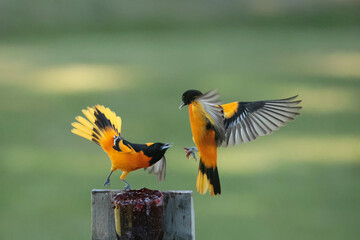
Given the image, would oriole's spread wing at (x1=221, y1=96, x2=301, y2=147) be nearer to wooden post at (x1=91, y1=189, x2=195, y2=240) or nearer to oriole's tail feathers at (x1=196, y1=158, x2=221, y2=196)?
oriole's tail feathers at (x1=196, y1=158, x2=221, y2=196)

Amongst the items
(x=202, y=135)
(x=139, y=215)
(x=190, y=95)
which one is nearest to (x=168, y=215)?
(x=139, y=215)

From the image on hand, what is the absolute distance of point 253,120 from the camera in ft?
5.32

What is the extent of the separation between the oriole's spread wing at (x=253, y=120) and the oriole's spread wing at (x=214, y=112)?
114 millimetres

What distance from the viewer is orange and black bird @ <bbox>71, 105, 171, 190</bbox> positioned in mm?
1394

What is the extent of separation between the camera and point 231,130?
1.61 m

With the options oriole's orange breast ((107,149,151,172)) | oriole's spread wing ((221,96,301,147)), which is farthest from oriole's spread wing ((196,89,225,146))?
oriole's orange breast ((107,149,151,172))

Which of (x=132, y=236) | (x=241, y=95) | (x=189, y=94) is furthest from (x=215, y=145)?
(x=241, y=95)

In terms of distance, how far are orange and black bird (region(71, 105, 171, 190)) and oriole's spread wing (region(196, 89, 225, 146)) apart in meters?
0.15

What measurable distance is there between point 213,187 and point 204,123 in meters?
0.22

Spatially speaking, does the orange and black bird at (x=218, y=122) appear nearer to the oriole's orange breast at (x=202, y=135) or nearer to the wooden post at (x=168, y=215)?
the oriole's orange breast at (x=202, y=135)

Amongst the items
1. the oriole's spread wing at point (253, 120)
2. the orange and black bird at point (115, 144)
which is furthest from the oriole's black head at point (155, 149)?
the oriole's spread wing at point (253, 120)

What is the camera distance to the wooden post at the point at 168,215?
4.71 feet

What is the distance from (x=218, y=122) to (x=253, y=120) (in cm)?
23

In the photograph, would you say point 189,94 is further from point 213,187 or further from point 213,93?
point 213,187
